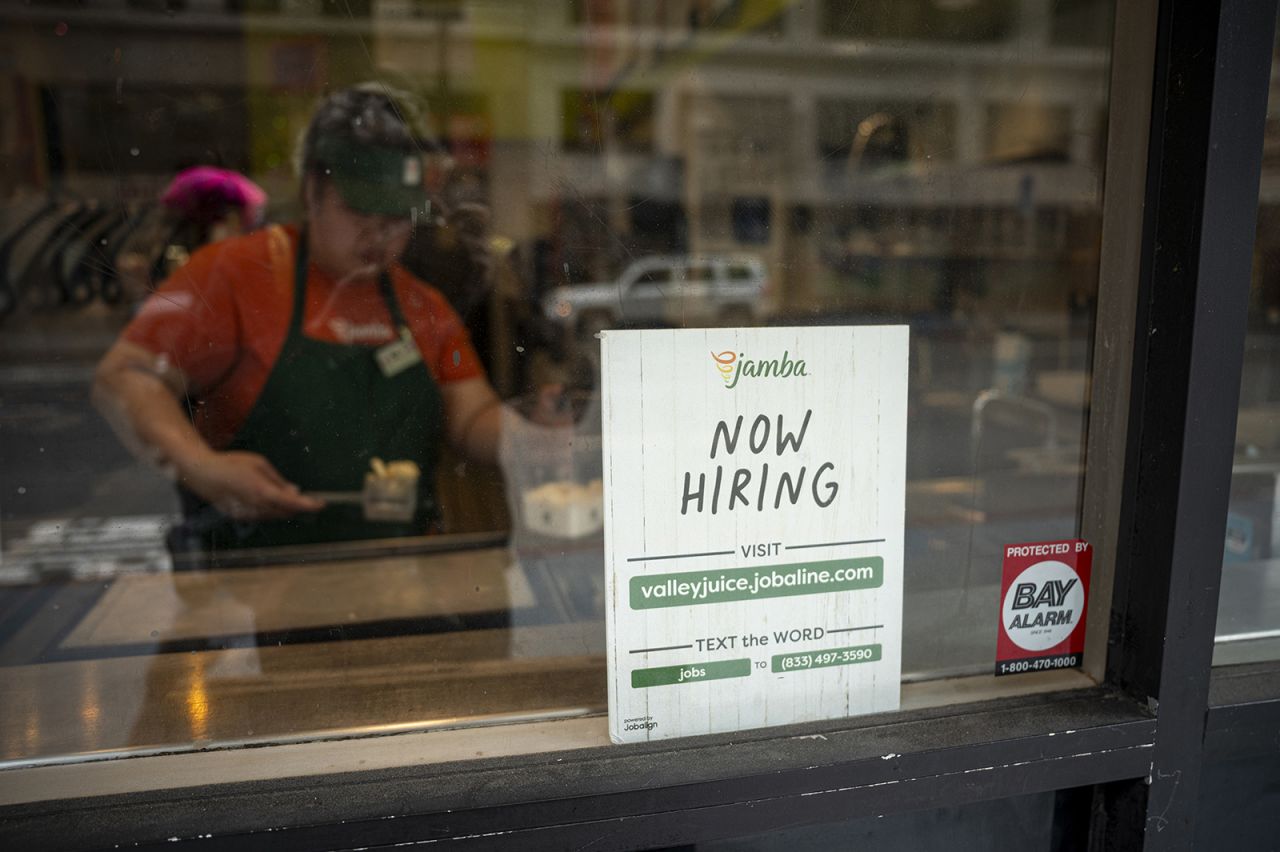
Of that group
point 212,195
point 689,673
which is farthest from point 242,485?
point 212,195

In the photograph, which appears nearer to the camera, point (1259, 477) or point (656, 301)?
point (656, 301)

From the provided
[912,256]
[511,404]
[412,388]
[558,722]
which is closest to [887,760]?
[558,722]

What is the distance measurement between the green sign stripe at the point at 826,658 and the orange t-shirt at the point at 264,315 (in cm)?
67

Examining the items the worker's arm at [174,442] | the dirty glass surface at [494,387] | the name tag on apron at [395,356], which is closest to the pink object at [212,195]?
the dirty glass surface at [494,387]

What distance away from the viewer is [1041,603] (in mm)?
1000

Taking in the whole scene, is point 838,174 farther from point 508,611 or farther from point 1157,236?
point 508,611

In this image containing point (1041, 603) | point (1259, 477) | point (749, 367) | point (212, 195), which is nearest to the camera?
point (749, 367)

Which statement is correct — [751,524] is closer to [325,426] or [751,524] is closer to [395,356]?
[325,426]

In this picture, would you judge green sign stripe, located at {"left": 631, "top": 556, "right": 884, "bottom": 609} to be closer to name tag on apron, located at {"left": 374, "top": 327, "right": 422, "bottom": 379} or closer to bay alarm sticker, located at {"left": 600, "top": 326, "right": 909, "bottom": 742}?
bay alarm sticker, located at {"left": 600, "top": 326, "right": 909, "bottom": 742}

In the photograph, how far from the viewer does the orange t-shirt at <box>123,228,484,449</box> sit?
142 centimetres

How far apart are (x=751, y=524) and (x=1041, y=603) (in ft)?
1.23

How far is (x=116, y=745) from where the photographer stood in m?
0.86

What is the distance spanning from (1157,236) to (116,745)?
116cm

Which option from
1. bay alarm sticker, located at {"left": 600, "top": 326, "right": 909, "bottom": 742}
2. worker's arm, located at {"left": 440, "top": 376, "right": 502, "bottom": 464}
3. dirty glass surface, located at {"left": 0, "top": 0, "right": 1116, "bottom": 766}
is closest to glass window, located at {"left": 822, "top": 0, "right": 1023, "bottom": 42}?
dirty glass surface, located at {"left": 0, "top": 0, "right": 1116, "bottom": 766}
